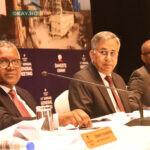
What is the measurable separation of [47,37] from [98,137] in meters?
3.91

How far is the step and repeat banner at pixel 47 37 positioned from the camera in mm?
4730

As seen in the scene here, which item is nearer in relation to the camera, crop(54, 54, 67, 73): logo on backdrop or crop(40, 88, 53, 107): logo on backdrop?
crop(40, 88, 53, 107): logo on backdrop

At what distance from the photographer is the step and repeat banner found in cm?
473

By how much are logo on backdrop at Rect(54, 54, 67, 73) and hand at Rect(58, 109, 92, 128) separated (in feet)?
10.7

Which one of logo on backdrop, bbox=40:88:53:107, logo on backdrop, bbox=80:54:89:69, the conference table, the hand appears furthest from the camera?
logo on backdrop, bbox=80:54:89:69

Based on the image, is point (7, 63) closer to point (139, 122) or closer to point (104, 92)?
point (104, 92)

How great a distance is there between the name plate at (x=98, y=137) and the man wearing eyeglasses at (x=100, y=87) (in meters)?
1.47

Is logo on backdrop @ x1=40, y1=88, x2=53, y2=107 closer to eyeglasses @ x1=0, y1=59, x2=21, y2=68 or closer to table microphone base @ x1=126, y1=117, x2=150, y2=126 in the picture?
eyeglasses @ x1=0, y1=59, x2=21, y2=68

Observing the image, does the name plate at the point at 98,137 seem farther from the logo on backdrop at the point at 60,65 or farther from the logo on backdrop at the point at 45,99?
the logo on backdrop at the point at 60,65

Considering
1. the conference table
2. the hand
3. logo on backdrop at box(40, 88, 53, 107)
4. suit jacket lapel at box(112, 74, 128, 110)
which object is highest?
the conference table

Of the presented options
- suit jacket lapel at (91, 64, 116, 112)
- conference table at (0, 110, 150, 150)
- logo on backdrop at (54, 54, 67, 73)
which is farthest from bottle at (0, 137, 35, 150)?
logo on backdrop at (54, 54, 67, 73)

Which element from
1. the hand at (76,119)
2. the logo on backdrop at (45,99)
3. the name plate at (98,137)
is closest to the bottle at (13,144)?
the name plate at (98,137)

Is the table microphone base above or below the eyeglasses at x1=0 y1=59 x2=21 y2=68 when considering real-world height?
below

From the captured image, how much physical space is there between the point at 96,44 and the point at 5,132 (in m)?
2.00
